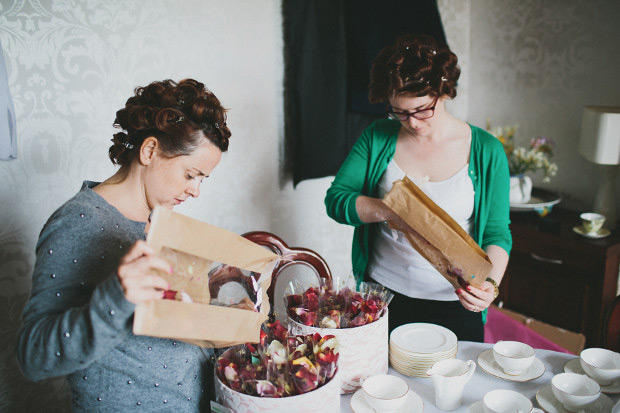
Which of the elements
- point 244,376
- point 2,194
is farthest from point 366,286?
point 2,194

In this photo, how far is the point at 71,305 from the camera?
91cm

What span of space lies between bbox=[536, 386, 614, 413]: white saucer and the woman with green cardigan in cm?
41

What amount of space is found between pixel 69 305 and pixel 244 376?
0.36 m

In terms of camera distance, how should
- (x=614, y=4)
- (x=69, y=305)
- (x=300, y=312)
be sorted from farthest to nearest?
(x=614, y=4) < (x=300, y=312) < (x=69, y=305)

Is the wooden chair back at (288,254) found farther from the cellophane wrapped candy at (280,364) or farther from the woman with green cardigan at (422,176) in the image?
the cellophane wrapped candy at (280,364)

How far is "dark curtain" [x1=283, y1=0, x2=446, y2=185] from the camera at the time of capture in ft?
7.69

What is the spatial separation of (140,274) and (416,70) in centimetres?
103

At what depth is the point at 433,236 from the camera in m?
1.21

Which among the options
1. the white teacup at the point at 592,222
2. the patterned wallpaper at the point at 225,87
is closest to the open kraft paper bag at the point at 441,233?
the patterned wallpaper at the point at 225,87

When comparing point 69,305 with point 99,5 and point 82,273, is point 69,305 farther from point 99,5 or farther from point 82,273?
point 99,5

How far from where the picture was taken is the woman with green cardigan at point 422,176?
149cm

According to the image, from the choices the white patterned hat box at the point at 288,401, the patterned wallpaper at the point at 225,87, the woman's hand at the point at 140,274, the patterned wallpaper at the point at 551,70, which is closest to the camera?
the woman's hand at the point at 140,274

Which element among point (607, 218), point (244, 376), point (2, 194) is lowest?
point (607, 218)

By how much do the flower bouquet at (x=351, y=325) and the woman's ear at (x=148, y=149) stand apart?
19.2 inches
